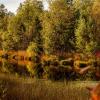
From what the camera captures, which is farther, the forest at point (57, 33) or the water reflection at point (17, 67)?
the forest at point (57, 33)

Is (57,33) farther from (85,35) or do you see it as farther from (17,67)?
(17,67)

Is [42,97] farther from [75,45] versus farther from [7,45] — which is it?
[7,45]

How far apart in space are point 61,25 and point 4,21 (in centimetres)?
1269

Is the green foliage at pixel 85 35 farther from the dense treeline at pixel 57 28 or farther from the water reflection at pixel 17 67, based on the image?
the water reflection at pixel 17 67

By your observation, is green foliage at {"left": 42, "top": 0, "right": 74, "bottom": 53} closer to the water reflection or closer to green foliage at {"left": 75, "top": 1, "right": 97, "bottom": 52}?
green foliage at {"left": 75, "top": 1, "right": 97, "bottom": 52}

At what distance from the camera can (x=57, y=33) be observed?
94.0 feet

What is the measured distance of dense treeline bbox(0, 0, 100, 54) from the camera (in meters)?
26.8

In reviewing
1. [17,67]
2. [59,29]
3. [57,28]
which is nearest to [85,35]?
[59,29]

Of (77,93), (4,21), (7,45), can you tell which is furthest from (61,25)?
(77,93)

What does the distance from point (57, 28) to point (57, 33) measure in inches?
16.7

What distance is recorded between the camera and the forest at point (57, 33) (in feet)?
87.1

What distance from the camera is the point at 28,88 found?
37.7 feet

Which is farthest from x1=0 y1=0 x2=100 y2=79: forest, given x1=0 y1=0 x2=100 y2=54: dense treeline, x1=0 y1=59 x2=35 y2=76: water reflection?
x1=0 y1=59 x2=35 y2=76: water reflection

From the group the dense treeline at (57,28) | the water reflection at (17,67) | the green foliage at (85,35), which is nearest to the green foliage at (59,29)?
the dense treeline at (57,28)
